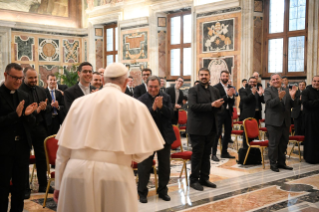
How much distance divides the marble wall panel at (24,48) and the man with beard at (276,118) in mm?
11328

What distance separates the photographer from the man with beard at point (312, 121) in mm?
7227

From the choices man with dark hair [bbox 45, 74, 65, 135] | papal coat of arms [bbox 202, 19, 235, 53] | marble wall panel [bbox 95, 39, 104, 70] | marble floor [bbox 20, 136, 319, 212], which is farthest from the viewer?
marble wall panel [bbox 95, 39, 104, 70]

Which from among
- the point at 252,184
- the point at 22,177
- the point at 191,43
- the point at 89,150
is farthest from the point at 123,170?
the point at 191,43

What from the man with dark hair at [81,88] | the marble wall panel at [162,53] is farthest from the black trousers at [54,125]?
the marble wall panel at [162,53]

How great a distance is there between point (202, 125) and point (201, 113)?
18 centimetres

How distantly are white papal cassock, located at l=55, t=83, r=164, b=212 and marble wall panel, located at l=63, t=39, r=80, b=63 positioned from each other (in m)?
14.3

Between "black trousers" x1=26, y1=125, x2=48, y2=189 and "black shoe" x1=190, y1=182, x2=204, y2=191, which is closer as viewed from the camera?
"black trousers" x1=26, y1=125, x2=48, y2=189

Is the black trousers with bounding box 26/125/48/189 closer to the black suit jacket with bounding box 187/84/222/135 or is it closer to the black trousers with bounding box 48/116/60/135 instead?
the black trousers with bounding box 48/116/60/135

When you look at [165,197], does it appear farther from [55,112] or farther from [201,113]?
[55,112]

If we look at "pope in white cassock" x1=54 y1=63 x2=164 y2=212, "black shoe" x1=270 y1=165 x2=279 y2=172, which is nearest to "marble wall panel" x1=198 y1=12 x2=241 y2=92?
"black shoe" x1=270 y1=165 x2=279 y2=172

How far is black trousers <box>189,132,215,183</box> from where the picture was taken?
537 cm

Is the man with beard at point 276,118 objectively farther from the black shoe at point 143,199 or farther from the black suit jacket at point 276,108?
Result: the black shoe at point 143,199

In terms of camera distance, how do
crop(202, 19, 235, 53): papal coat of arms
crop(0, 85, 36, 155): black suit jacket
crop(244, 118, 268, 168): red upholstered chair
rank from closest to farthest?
crop(0, 85, 36, 155): black suit jacket
crop(244, 118, 268, 168): red upholstered chair
crop(202, 19, 235, 53): papal coat of arms

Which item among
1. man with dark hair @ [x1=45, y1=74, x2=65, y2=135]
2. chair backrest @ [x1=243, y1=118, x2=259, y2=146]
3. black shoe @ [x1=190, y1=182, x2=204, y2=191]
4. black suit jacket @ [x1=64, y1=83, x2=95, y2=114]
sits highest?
black suit jacket @ [x1=64, y1=83, x2=95, y2=114]
